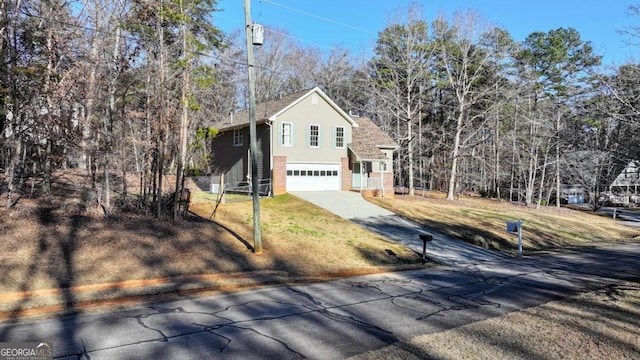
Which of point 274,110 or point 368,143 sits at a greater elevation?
point 274,110

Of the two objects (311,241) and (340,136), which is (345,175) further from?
(311,241)

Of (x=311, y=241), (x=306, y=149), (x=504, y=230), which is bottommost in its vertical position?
(x=504, y=230)

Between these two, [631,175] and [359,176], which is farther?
[631,175]

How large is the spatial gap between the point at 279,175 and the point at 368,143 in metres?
7.95

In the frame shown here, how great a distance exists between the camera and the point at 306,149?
92.4ft

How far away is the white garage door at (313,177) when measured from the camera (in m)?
27.7

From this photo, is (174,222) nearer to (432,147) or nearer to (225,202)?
(225,202)

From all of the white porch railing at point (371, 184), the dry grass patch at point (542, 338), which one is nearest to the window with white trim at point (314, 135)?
the white porch railing at point (371, 184)

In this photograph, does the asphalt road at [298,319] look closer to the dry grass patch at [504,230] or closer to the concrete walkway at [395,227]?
the concrete walkway at [395,227]

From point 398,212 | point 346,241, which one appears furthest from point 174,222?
point 398,212

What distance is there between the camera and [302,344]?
18.7 feet

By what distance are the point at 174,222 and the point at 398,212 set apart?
13371mm

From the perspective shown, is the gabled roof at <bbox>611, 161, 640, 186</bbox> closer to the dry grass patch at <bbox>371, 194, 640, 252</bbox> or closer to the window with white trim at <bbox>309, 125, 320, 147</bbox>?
the dry grass patch at <bbox>371, 194, 640, 252</bbox>

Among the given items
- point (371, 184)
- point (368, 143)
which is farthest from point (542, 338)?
point (368, 143)
